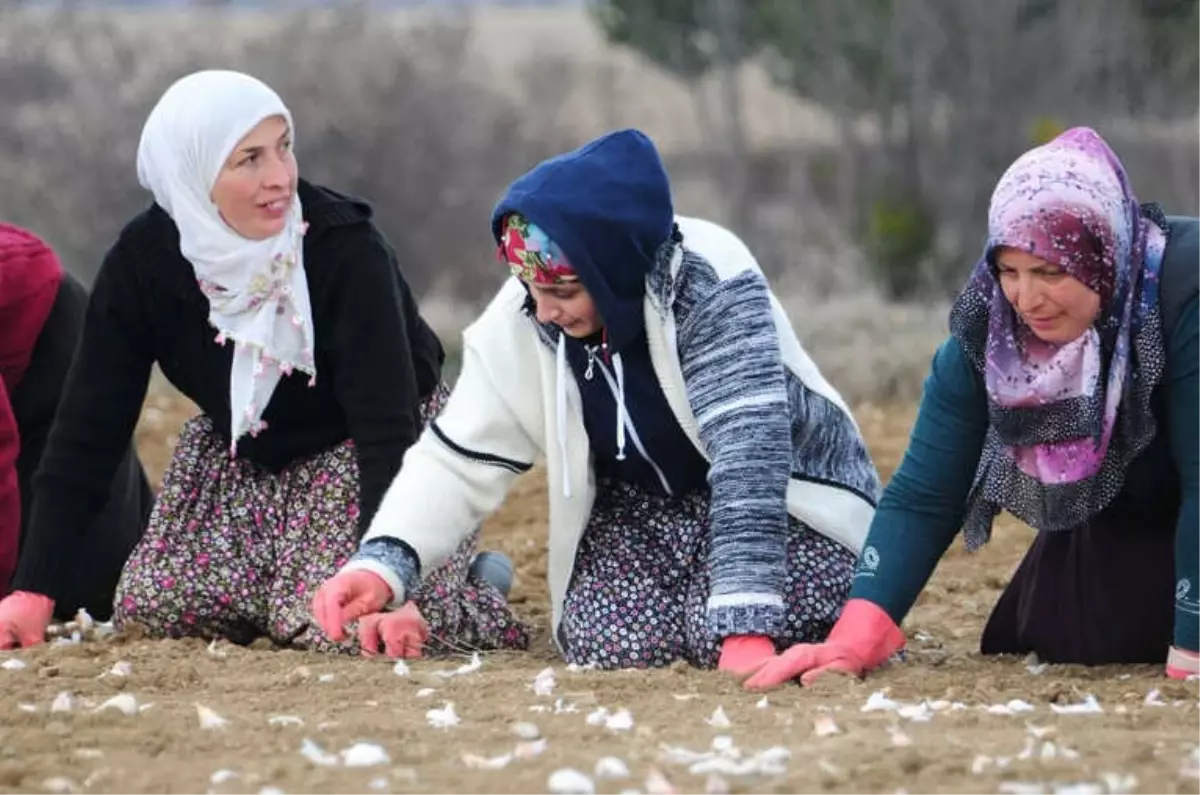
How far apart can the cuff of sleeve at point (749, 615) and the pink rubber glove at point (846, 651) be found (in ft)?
0.22

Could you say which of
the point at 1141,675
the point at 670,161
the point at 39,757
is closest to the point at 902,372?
the point at 1141,675

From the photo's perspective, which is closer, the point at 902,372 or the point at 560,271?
the point at 560,271

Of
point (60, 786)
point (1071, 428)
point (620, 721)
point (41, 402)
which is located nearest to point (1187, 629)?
point (1071, 428)

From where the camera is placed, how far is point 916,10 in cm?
1345

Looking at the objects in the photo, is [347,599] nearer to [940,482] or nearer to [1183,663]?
[940,482]

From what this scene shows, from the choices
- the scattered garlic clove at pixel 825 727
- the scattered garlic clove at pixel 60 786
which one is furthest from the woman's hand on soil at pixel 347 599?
the scattered garlic clove at pixel 825 727

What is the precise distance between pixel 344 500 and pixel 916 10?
922 centimetres

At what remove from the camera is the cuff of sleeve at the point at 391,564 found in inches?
177

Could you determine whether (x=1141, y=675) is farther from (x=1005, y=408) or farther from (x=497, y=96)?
(x=497, y=96)

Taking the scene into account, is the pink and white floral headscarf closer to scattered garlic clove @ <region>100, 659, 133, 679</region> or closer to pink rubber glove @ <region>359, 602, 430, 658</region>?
pink rubber glove @ <region>359, 602, 430, 658</region>

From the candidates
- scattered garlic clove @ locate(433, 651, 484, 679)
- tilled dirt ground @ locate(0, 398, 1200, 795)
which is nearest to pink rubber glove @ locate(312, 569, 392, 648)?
tilled dirt ground @ locate(0, 398, 1200, 795)

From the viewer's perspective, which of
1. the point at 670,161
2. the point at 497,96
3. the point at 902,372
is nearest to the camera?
the point at 902,372

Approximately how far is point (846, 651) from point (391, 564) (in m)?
1.01

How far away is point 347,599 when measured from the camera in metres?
4.44
